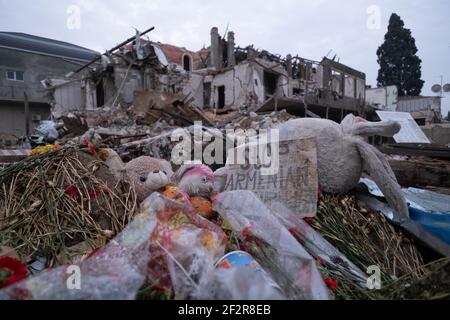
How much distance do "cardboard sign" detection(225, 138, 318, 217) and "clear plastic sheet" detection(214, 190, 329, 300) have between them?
41 centimetres

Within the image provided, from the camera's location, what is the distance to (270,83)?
51.3ft

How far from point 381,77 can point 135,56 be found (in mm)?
22096

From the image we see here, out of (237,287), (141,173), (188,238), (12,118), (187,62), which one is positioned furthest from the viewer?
(187,62)

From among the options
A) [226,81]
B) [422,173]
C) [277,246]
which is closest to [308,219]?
[277,246]

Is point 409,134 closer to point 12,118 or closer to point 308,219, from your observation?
point 308,219

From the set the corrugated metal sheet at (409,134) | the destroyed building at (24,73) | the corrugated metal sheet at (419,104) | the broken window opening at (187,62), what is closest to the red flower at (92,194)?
the corrugated metal sheet at (409,134)

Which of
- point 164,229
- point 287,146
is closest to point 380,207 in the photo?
point 287,146

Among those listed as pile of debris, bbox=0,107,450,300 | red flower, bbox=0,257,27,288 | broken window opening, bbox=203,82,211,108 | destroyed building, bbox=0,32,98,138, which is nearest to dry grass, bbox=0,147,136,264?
pile of debris, bbox=0,107,450,300

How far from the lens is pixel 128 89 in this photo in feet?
39.3

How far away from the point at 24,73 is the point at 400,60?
2905 cm

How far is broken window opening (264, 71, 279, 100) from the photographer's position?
1524cm

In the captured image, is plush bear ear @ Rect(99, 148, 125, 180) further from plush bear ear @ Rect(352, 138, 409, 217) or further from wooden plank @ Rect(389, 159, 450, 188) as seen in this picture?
wooden plank @ Rect(389, 159, 450, 188)
